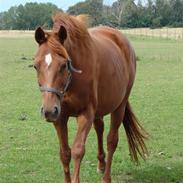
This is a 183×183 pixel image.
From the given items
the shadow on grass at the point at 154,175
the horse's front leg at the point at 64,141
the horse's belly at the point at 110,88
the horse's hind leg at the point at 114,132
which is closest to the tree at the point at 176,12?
the shadow on grass at the point at 154,175

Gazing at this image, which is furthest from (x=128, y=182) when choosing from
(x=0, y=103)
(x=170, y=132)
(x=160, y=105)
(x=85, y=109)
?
(x=0, y=103)

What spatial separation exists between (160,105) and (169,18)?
6835 centimetres

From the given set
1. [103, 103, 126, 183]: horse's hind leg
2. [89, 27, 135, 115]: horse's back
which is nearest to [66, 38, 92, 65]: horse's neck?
[89, 27, 135, 115]: horse's back

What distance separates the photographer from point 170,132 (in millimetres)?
9328

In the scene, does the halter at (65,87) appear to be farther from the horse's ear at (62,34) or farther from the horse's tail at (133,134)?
the horse's tail at (133,134)

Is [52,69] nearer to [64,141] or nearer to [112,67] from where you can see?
[64,141]

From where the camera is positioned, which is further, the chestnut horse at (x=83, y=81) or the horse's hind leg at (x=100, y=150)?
the horse's hind leg at (x=100, y=150)

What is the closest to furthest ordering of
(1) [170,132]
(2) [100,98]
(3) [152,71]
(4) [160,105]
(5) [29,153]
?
(2) [100,98] < (5) [29,153] < (1) [170,132] < (4) [160,105] < (3) [152,71]

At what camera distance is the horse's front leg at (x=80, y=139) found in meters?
4.93

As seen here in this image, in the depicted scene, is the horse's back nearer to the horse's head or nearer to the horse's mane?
the horse's mane

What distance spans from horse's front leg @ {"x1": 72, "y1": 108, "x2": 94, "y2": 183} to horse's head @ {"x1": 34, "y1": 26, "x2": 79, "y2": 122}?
0.57 m

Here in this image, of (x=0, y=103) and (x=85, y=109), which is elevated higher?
(x=85, y=109)

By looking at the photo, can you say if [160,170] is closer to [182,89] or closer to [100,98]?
[100,98]

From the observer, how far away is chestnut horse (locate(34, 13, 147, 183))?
4.47 m
